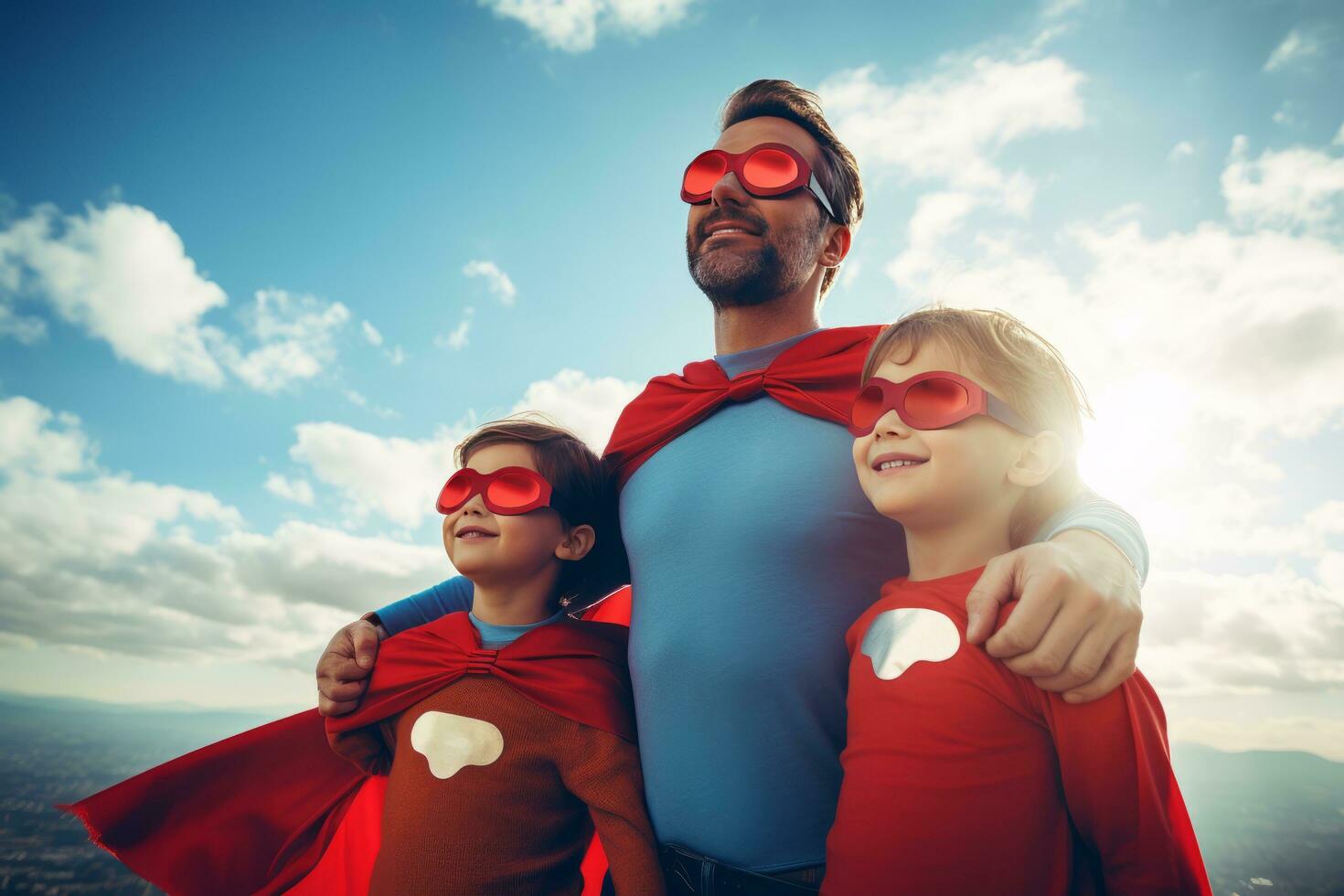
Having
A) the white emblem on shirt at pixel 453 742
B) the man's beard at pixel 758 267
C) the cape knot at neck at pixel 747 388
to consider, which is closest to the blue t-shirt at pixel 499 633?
the white emblem on shirt at pixel 453 742

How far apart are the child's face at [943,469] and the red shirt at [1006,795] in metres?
0.27

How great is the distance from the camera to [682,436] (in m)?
2.32

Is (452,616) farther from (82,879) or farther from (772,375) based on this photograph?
(82,879)

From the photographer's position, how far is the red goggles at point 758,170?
8.32 ft

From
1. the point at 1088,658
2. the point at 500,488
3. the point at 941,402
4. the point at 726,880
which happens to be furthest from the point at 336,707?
the point at 1088,658

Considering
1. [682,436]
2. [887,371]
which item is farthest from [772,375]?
[887,371]

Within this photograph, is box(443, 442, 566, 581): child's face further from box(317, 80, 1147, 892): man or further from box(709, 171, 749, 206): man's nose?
box(709, 171, 749, 206): man's nose

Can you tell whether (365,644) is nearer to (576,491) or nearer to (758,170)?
(576,491)

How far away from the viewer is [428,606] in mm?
2973

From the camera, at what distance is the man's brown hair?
112 inches

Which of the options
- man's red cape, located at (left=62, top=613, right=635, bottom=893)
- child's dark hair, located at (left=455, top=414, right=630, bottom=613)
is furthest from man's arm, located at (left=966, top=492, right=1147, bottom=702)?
child's dark hair, located at (left=455, top=414, right=630, bottom=613)

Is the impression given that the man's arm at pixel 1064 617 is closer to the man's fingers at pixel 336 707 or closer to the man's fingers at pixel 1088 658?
the man's fingers at pixel 1088 658

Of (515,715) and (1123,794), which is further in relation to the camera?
(515,715)

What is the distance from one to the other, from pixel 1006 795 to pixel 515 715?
1.47 meters
